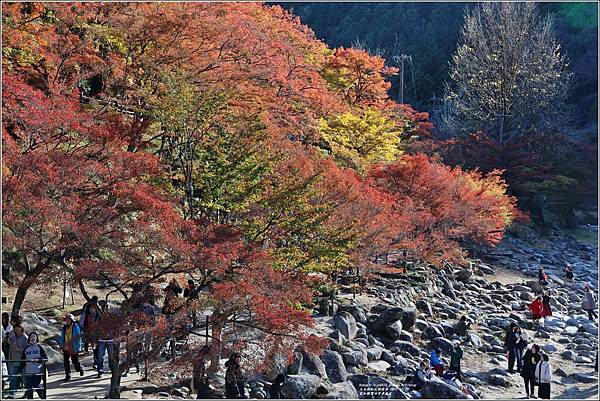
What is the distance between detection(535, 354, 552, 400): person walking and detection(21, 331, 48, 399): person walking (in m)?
8.63

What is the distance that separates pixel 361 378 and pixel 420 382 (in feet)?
3.56

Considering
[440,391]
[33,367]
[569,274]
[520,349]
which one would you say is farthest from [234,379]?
[569,274]

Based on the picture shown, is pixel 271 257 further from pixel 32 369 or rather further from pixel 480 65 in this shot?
pixel 480 65

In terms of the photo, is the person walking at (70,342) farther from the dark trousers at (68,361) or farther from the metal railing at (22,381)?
the metal railing at (22,381)

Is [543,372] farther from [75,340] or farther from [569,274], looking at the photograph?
[569,274]

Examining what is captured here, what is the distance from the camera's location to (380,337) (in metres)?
15.7

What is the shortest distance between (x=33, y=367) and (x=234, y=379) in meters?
2.91

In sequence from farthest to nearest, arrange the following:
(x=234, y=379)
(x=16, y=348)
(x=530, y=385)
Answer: (x=530, y=385)
(x=234, y=379)
(x=16, y=348)

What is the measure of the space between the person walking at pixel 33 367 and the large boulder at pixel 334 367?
202 inches

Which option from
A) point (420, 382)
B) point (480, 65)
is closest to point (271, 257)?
point (420, 382)

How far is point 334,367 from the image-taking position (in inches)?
499

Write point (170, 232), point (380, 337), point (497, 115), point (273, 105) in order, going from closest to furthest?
point (170, 232)
point (380, 337)
point (273, 105)
point (497, 115)

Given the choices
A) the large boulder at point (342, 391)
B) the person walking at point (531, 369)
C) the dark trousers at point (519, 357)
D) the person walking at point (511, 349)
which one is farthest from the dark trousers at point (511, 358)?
the large boulder at point (342, 391)

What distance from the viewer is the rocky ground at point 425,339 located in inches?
465
